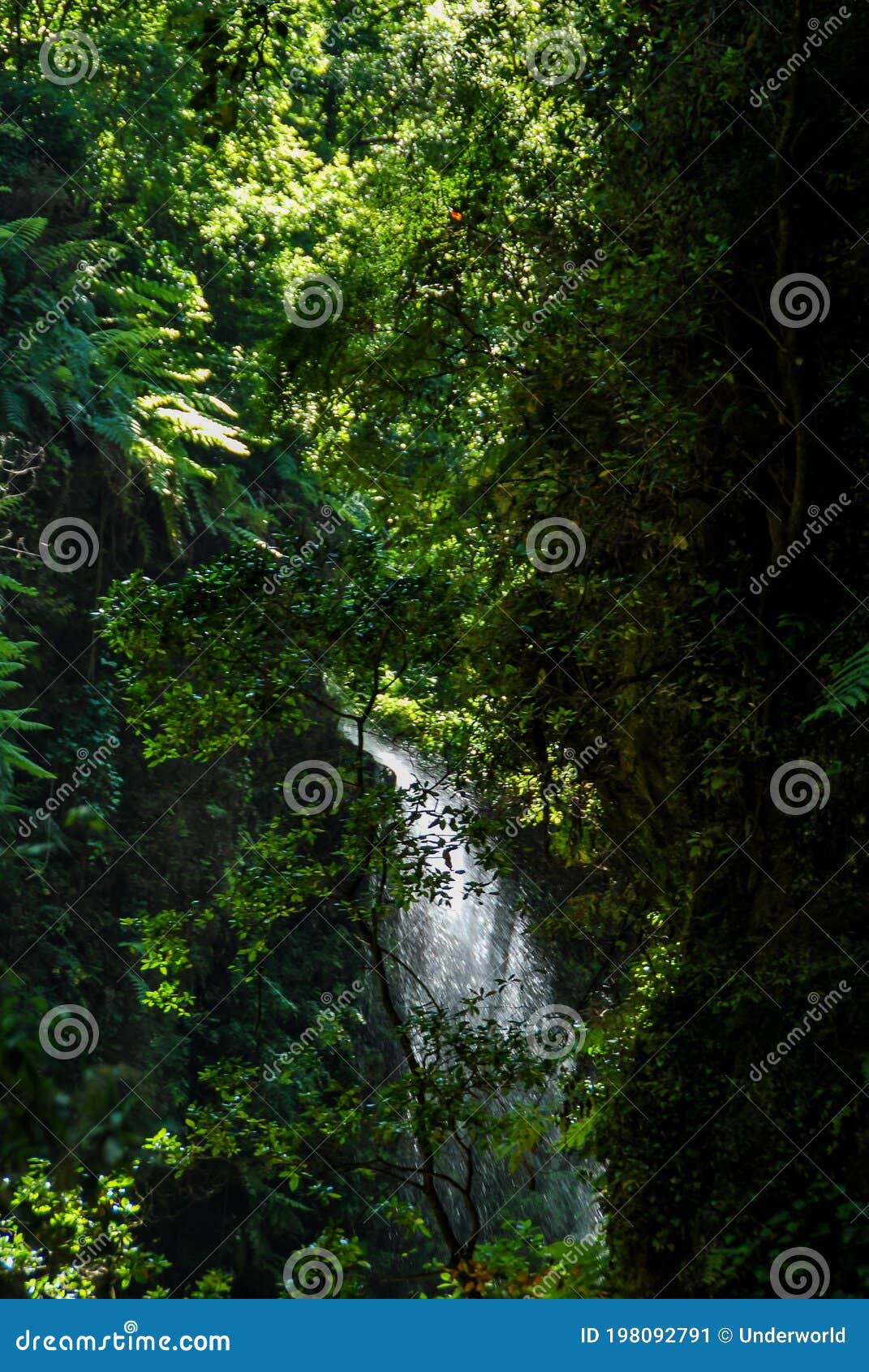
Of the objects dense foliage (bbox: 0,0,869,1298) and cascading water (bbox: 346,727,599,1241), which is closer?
dense foliage (bbox: 0,0,869,1298)

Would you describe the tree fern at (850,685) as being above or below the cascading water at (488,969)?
above

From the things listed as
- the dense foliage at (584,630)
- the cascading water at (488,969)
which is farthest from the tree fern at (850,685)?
the cascading water at (488,969)

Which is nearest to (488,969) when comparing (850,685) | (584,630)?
(584,630)

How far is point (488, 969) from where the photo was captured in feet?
38.0

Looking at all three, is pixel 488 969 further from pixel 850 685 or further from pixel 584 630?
pixel 850 685

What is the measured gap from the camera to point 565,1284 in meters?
4.51

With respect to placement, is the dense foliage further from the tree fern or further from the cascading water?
the cascading water

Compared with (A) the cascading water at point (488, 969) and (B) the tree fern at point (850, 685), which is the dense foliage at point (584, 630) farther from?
(A) the cascading water at point (488, 969)

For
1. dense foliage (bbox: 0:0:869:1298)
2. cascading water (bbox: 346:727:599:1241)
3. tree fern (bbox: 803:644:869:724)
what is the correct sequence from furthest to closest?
cascading water (bbox: 346:727:599:1241), dense foliage (bbox: 0:0:869:1298), tree fern (bbox: 803:644:869:724)

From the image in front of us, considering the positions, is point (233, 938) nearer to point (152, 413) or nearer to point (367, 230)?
point (152, 413)

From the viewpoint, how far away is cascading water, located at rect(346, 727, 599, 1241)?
35.3ft

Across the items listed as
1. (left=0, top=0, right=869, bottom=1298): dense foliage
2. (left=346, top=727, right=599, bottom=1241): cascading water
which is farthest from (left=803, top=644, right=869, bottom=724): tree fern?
(left=346, top=727, right=599, bottom=1241): cascading water

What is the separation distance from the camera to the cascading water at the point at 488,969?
10.8 meters

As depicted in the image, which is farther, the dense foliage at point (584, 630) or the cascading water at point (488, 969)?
the cascading water at point (488, 969)
